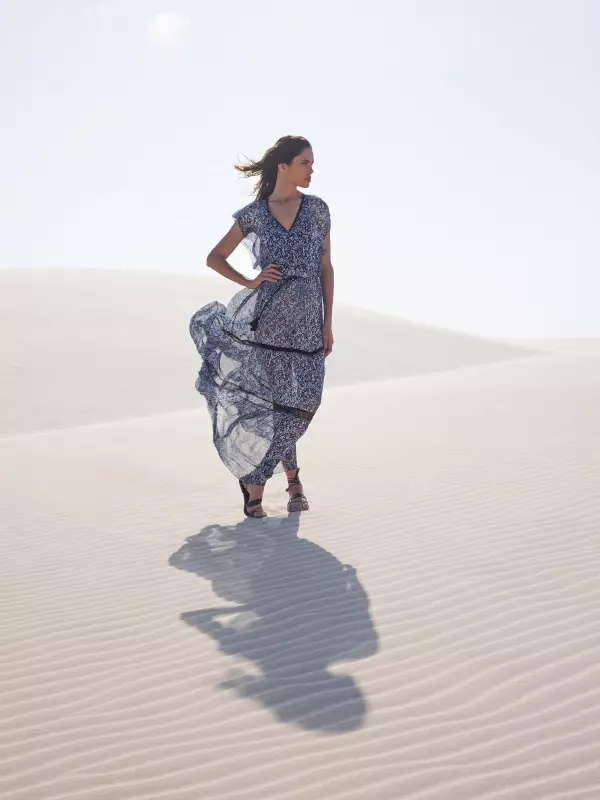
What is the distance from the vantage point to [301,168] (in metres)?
5.74

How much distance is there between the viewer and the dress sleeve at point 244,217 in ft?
19.5

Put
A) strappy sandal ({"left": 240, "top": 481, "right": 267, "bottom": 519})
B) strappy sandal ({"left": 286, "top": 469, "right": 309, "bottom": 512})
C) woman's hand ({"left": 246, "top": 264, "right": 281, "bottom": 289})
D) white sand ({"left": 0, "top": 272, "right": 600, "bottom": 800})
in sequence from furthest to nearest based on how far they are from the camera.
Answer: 1. strappy sandal ({"left": 286, "top": 469, "right": 309, "bottom": 512})
2. strappy sandal ({"left": 240, "top": 481, "right": 267, "bottom": 519})
3. woman's hand ({"left": 246, "top": 264, "right": 281, "bottom": 289})
4. white sand ({"left": 0, "top": 272, "right": 600, "bottom": 800})

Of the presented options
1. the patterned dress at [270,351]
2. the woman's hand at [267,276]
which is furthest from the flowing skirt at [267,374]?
the woman's hand at [267,276]

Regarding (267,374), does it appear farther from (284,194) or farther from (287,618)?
(287,618)

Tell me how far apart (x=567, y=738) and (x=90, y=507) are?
5206mm

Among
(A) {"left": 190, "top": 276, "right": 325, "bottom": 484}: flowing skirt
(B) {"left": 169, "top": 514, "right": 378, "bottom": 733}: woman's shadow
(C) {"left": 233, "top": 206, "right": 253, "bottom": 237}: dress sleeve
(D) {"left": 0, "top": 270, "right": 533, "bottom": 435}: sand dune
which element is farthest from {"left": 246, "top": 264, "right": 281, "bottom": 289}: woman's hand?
(D) {"left": 0, "top": 270, "right": 533, "bottom": 435}: sand dune

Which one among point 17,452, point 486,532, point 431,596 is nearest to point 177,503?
point 486,532

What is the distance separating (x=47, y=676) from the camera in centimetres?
370

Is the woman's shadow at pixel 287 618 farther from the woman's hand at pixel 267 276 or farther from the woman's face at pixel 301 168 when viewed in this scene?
the woman's face at pixel 301 168

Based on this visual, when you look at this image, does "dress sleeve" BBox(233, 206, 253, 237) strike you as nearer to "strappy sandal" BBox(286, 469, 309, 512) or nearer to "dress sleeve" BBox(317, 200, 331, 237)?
"dress sleeve" BBox(317, 200, 331, 237)

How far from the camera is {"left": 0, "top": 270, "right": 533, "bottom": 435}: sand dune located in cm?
1922

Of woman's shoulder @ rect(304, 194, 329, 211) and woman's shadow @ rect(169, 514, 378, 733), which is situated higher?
woman's shoulder @ rect(304, 194, 329, 211)

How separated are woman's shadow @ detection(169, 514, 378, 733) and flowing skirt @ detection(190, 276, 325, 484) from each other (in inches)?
22.5

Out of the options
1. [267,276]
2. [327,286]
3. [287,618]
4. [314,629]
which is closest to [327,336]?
[327,286]
